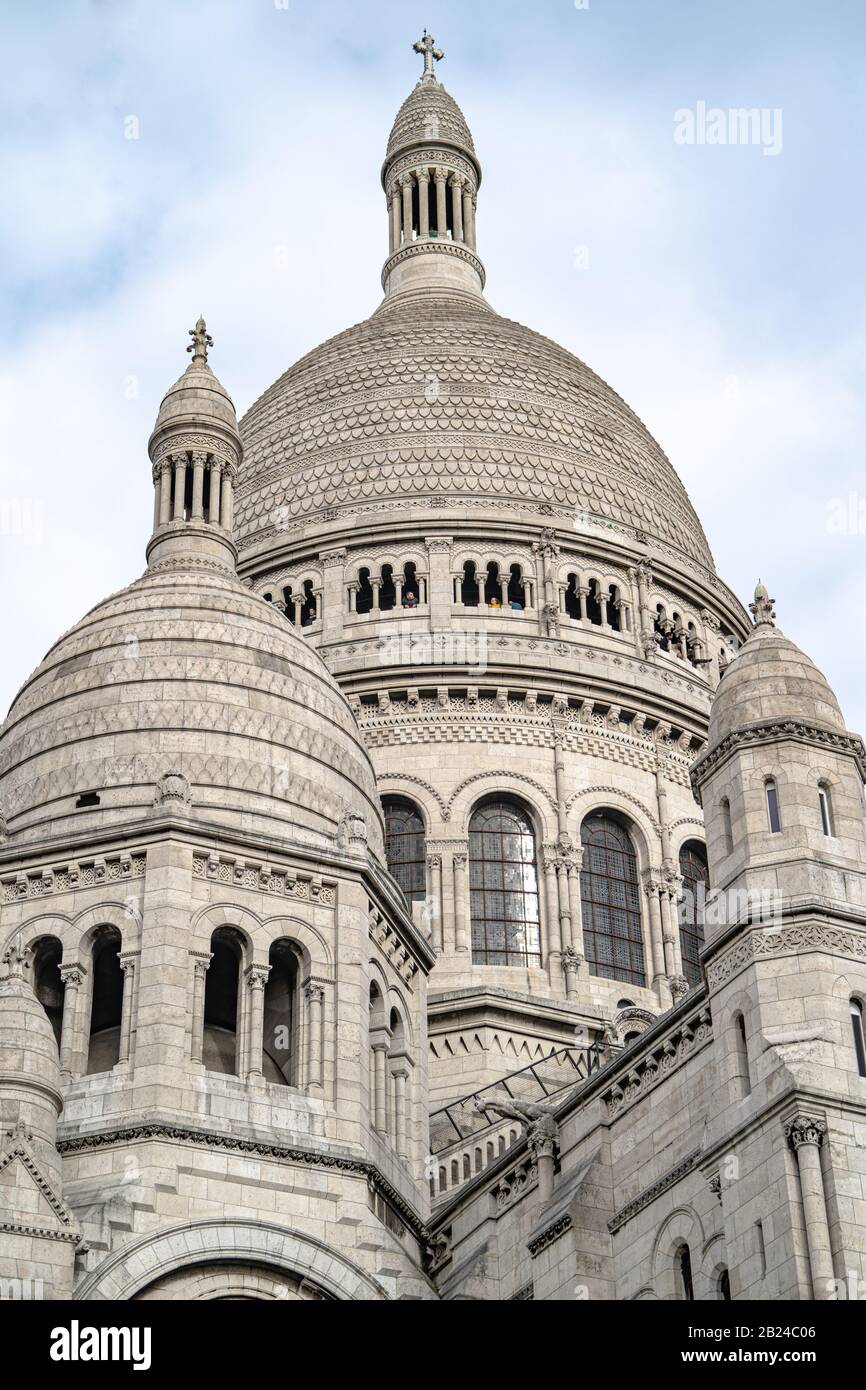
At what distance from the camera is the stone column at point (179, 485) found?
46219mm

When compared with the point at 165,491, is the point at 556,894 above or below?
below

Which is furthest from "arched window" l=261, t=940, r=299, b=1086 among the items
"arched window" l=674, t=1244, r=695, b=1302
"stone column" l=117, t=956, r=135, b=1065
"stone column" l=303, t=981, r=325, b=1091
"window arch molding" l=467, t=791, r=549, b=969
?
"window arch molding" l=467, t=791, r=549, b=969

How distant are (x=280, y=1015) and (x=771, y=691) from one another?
985 cm

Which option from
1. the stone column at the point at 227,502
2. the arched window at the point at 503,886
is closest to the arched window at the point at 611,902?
the arched window at the point at 503,886

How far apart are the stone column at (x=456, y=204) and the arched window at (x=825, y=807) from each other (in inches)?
1691

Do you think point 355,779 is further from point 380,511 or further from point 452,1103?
point 380,511

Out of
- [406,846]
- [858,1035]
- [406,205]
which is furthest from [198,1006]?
[406,205]

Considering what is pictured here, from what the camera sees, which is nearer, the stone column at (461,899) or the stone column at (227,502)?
the stone column at (227,502)

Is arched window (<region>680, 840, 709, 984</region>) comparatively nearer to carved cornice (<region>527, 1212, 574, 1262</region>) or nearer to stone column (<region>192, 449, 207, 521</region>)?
stone column (<region>192, 449, 207, 521</region>)

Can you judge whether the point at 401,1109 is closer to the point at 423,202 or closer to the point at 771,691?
the point at 771,691

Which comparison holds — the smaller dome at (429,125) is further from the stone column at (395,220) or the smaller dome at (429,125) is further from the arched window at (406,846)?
the arched window at (406,846)

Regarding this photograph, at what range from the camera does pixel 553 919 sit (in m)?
50.4

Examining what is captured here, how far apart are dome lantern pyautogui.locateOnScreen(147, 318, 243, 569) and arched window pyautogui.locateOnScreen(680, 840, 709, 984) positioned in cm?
1306

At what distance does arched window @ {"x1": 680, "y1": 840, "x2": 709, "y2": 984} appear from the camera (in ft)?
170
